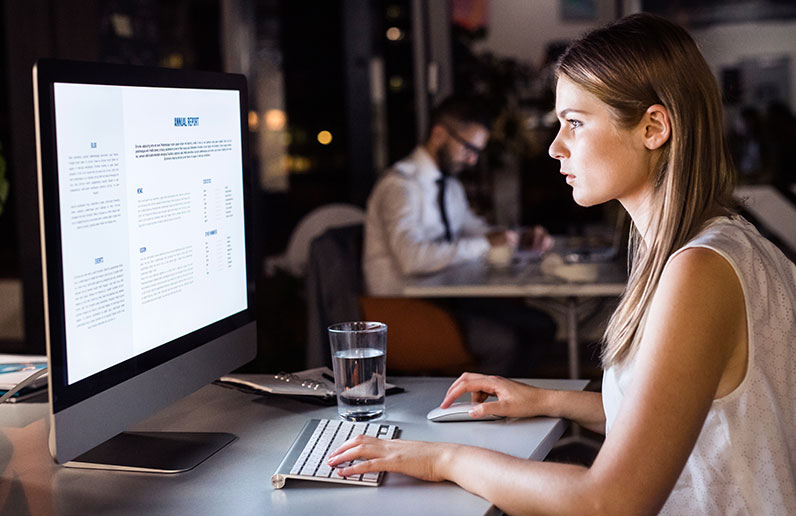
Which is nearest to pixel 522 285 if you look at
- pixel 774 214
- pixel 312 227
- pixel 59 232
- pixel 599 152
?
pixel 599 152

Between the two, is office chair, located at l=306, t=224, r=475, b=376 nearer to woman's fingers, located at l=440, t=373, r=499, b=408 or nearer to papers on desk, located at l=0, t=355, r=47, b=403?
Result: papers on desk, located at l=0, t=355, r=47, b=403

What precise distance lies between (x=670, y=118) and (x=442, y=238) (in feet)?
8.41

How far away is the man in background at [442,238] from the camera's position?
352cm

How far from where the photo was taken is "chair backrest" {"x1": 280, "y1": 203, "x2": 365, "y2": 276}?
15.6 feet

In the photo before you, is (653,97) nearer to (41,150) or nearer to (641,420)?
(641,420)

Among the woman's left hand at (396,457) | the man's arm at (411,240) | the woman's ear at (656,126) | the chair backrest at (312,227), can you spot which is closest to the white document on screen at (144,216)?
the woman's left hand at (396,457)

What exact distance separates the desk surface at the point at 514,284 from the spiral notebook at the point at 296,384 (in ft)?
4.58

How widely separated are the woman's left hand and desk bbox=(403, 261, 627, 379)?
1.78 m

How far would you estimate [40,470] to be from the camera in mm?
1258

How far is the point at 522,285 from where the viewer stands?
3014mm

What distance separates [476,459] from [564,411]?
1.12 feet

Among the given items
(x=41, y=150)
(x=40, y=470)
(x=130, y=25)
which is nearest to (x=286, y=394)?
(x=40, y=470)

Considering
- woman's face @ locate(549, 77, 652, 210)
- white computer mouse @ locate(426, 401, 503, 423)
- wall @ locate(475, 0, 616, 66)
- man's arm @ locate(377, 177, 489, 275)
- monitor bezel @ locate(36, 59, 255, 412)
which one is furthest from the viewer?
wall @ locate(475, 0, 616, 66)

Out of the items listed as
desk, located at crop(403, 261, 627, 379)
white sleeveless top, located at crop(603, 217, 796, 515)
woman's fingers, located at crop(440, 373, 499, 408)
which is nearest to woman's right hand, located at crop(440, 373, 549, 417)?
woman's fingers, located at crop(440, 373, 499, 408)
